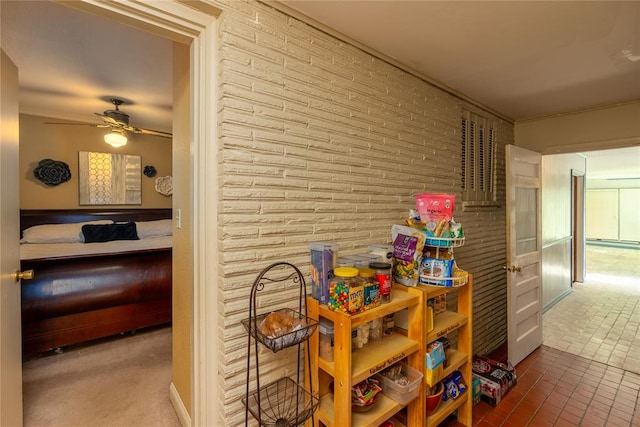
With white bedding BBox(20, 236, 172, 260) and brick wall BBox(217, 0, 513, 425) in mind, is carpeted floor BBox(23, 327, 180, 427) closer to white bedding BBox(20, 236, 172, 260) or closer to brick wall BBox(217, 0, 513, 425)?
white bedding BBox(20, 236, 172, 260)

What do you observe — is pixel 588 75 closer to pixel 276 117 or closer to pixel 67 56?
pixel 276 117

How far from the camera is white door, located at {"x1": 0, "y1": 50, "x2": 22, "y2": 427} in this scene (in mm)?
1279

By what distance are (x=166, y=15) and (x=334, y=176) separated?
982mm

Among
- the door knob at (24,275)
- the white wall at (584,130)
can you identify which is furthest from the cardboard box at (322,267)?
the white wall at (584,130)

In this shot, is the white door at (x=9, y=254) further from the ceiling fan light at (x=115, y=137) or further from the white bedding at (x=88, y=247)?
the ceiling fan light at (x=115, y=137)

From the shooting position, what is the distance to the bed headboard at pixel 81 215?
3.63 metres

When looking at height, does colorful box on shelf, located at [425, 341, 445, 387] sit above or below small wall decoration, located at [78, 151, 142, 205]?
below

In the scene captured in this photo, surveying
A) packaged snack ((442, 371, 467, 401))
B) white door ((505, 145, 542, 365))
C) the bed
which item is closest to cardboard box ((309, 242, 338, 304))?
packaged snack ((442, 371, 467, 401))

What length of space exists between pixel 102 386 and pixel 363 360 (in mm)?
2011

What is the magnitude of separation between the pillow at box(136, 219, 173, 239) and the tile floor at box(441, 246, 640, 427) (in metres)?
3.96

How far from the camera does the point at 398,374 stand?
4.80ft

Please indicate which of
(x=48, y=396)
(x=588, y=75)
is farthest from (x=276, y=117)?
(x=48, y=396)

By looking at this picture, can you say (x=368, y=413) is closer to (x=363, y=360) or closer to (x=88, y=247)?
(x=363, y=360)

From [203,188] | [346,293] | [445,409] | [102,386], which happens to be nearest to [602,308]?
[445,409]
